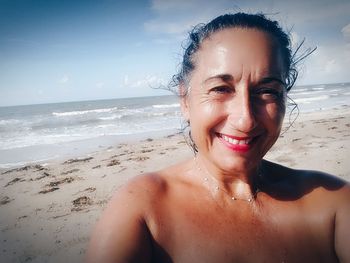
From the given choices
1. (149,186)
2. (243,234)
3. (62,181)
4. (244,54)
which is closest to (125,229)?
(149,186)

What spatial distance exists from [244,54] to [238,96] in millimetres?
243

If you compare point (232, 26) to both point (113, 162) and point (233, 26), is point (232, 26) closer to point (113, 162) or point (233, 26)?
point (233, 26)

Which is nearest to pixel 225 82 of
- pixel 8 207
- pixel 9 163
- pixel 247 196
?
pixel 247 196

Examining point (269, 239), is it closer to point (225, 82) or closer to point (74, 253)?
point (225, 82)

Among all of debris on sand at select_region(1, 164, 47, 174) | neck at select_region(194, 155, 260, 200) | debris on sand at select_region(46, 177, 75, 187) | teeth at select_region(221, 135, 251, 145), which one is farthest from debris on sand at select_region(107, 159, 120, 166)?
teeth at select_region(221, 135, 251, 145)

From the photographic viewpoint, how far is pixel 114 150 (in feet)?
37.8

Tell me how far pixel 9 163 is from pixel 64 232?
753 centimetres

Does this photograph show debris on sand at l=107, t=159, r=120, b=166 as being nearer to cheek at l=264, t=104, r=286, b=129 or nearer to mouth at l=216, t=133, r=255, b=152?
mouth at l=216, t=133, r=255, b=152

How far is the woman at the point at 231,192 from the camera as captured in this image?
5.39ft

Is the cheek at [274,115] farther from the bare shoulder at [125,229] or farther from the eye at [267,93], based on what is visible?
the bare shoulder at [125,229]

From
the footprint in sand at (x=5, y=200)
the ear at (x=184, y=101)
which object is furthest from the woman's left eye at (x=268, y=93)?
the footprint in sand at (x=5, y=200)

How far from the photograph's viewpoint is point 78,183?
7402 millimetres

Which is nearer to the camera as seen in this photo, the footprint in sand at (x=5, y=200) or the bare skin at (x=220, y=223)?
the bare skin at (x=220, y=223)

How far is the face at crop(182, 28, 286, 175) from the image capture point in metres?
1.64
